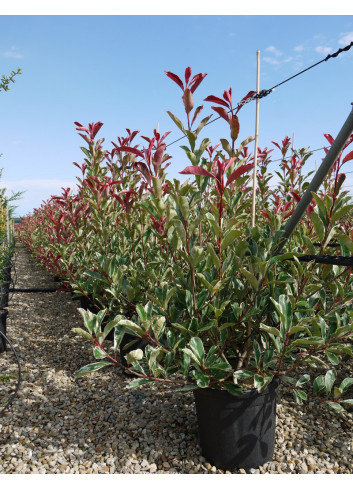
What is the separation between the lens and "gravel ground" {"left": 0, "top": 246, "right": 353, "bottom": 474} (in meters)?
1.82

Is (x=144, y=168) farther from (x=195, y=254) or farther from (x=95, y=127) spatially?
(x=95, y=127)

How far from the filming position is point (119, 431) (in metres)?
2.07

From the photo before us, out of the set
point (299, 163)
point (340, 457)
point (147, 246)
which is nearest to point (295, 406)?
point (340, 457)

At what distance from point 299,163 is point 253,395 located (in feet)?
Result: 7.15

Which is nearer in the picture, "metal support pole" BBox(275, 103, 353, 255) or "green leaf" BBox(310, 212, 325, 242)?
"metal support pole" BBox(275, 103, 353, 255)

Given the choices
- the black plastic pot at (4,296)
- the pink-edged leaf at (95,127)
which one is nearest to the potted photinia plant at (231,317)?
the pink-edged leaf at (95,127)

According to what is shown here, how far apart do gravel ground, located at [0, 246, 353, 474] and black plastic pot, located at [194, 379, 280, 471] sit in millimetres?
60

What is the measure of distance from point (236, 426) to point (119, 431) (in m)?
0.68

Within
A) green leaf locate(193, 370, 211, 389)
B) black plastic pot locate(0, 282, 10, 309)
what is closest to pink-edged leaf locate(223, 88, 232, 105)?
green leaf locate(193, 370, 211, 389)

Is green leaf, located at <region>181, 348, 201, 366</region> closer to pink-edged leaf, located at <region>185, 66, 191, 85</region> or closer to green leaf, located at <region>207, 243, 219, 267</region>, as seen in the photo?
green leaf, located at <region>207, 243, 219, 267</region>

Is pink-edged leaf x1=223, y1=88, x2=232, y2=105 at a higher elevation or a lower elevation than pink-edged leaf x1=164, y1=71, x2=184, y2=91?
lower

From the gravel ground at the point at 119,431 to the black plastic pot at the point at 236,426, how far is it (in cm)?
6

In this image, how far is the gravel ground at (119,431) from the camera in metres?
1.82

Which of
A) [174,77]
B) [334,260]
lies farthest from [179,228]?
[174,77]
